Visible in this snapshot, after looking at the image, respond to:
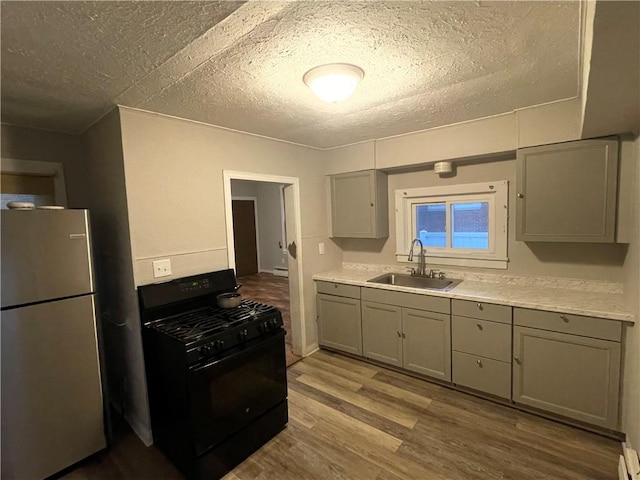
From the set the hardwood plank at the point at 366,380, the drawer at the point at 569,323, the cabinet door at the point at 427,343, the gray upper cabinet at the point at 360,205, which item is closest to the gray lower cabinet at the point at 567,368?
the drawer at the point at 569,323

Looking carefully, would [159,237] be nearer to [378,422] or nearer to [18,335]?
[18,335]

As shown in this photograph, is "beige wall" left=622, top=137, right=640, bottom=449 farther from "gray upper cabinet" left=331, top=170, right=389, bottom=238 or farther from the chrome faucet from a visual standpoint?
"gray upper cabinet" left=331, top=170, right=389, bottom=238

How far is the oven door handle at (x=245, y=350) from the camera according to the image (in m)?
1.74

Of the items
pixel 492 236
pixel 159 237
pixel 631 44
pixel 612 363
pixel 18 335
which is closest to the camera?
pixel 631 44

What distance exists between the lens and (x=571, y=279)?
2500 millimetres

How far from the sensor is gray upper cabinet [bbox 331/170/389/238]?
10.8 feet

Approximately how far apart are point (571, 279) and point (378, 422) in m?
1.96

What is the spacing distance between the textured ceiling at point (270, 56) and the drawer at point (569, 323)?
1.52m

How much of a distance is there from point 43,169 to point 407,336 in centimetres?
338

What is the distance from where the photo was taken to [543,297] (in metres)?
2.30

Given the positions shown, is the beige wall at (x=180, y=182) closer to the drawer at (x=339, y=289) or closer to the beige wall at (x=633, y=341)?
the drawer at (x=339, y=289)

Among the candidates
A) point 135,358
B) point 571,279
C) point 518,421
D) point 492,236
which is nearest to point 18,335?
→ point 135,358

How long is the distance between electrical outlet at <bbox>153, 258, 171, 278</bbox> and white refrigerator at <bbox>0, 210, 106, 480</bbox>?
0.36 metres

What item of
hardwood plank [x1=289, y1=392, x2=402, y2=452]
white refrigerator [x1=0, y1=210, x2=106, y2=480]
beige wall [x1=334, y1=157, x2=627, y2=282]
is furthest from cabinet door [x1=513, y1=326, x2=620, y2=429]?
white refrigerator [x1=0, y1=210, x2=106, y2=480]
